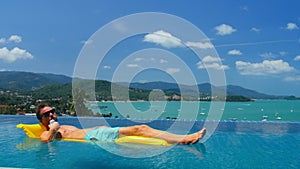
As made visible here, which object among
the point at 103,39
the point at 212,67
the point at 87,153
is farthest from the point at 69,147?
the point at 212,67

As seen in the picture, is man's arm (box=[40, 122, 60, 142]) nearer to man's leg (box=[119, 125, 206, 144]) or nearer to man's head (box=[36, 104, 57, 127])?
man's head (box=[36, 104, 57, 127])

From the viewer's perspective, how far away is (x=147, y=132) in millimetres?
5066

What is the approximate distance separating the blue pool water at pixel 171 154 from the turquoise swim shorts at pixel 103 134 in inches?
8.4

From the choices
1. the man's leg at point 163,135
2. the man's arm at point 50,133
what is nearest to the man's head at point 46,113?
the man's arm at point 50,133

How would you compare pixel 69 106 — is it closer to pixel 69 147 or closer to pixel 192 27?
pixel 69 147

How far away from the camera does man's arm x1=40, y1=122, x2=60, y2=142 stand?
5.19 m

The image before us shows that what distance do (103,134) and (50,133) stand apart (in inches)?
36.3

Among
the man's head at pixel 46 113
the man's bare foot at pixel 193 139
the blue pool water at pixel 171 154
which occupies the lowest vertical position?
the blue pool water at pixel 171 154

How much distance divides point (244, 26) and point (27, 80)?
62.6 feet

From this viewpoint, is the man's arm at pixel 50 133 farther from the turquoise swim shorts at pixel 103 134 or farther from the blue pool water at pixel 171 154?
the turquoise swim shorts at pixel 103 134

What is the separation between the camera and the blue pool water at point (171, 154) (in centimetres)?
384

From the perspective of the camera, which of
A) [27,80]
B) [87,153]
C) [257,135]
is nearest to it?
[87,153]

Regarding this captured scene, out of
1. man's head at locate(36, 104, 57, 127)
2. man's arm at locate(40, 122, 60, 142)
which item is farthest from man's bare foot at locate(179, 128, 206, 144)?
man's head at locate(36, 104, 57, 127)

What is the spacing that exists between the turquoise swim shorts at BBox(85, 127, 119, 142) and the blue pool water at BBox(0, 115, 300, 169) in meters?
0.21
